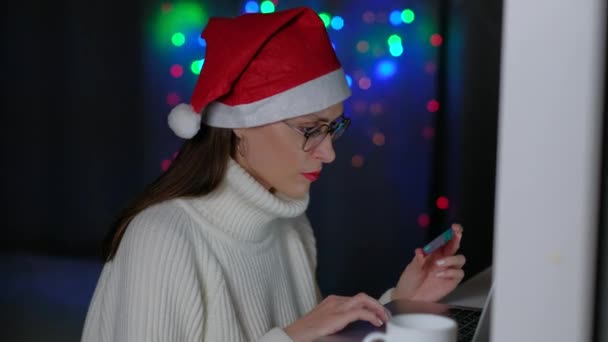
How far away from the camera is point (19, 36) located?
150 inches

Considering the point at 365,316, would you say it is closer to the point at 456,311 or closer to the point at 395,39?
the point at 456,311

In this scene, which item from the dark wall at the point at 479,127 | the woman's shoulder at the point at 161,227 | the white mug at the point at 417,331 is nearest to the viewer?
the white mug at the point at 417,331

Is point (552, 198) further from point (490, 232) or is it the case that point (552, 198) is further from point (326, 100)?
point (490, 232)

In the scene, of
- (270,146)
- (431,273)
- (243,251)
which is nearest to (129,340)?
(243,251)

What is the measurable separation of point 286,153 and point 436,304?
38 cm

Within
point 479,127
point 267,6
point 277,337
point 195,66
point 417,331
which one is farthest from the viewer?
point 195,66

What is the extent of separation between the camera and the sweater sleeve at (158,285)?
1.23m

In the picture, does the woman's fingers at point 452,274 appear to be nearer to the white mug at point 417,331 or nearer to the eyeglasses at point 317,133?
the eyeglasses at point 317,133

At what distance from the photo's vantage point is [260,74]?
1.37m

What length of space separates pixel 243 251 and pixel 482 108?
1787 mm

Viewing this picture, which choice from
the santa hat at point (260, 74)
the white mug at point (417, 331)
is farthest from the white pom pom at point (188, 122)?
the white mug at point (417, 331)

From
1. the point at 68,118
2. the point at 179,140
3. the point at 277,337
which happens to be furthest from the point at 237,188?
the point at 68,118

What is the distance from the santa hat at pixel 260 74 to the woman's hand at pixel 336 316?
1.32 ft

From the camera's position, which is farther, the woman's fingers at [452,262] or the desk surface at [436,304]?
the woman's fingers at [452,262]
